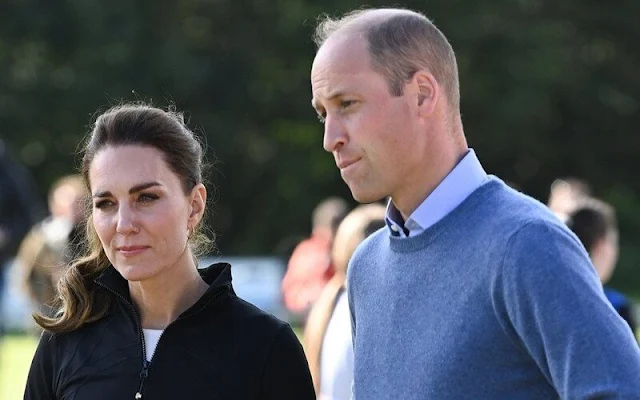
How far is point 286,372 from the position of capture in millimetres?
3885

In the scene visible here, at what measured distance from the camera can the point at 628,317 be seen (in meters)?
6.46

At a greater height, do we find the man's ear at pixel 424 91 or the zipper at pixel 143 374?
the man's ear at pixel 424 91

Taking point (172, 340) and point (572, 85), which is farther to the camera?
point (572, 85)

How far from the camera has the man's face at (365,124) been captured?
3.11 m

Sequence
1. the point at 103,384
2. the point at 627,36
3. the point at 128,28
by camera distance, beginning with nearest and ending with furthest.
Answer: the point at 103,384, the point at 128,28, the point at 627,36

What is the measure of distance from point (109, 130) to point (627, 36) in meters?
34.4

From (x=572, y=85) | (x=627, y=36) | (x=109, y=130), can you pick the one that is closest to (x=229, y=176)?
(x=572, y=85)

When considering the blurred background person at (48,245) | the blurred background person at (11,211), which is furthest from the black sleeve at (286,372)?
the blurred background person at (48,245)

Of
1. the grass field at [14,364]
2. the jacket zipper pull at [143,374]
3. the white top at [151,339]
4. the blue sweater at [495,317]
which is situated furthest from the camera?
the grass field at [14,364]

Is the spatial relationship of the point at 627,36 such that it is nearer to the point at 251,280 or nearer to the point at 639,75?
the point at 639,75

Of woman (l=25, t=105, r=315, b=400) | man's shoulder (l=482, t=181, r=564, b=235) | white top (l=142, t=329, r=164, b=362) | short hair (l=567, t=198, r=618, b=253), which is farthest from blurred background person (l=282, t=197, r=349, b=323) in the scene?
man's shoulder (l=482, t=181, r=564, b=235)

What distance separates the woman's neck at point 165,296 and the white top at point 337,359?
1.53m

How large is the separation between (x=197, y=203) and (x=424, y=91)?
122 cm

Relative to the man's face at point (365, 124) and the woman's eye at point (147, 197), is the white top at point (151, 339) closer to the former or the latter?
the woman's eye at point (147, 197)
